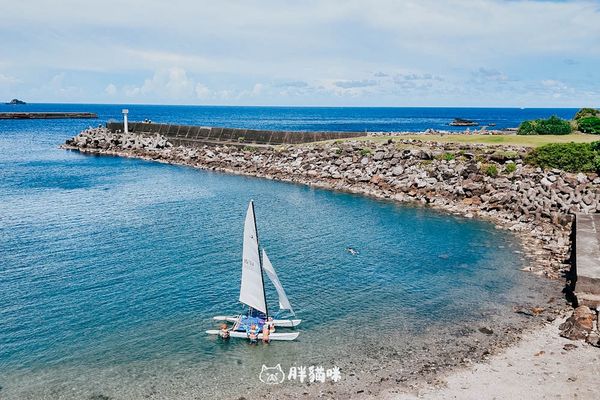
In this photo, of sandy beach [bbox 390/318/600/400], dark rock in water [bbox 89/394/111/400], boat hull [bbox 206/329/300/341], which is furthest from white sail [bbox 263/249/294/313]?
dark rock in water [bbox 89/394/111/400]

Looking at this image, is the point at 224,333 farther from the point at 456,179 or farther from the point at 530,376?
the point at 456,179

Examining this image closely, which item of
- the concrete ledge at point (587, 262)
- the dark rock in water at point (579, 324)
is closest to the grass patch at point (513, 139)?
the concrete ledge at point (587, 262)

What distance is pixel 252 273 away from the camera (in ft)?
86.7

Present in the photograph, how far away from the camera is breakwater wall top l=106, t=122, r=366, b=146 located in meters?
96.3

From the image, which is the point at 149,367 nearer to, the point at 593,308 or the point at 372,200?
the point at 593,308

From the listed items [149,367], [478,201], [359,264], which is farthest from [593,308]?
[478,201]

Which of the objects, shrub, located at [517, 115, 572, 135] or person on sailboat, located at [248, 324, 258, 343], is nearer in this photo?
person on sailboat, located at [248, 324, 258, 343]

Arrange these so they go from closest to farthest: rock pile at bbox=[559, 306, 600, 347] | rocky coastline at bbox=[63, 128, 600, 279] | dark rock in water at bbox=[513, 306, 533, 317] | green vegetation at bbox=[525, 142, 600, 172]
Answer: rock pile at bbox=[559, 306, 600, 347], dark rock in water at bbox=[513, 306, 533, 317], rocky coastline at bbox=[63, 128, 600, 279], green vegetation at bbox=[525, 142, 600, 172]

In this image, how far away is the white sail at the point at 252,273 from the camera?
2577 centimetres

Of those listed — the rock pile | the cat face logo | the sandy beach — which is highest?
the rock pile

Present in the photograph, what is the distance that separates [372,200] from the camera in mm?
60844

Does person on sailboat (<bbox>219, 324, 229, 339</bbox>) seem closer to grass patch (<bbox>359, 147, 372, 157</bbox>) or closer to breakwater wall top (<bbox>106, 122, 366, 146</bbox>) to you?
grass patch (<bbox>359, 147, 372, 157</bbox>)

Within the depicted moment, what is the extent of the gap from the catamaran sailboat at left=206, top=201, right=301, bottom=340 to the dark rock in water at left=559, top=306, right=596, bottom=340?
13.6 metres

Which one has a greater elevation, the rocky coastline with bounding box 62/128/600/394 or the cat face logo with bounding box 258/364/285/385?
the rocky coastline with bounding box 62/128/600/394
